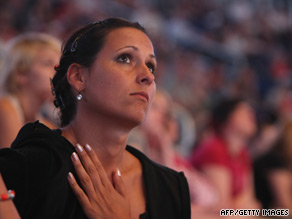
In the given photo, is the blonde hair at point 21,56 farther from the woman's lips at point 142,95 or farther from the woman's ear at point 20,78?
the woman's lips at point 142,95

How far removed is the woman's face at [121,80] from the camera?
0.96 m

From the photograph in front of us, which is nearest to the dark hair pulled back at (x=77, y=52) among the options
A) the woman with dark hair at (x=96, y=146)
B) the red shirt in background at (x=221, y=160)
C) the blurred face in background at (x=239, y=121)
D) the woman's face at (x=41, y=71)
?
the woman with dark hair at (x=96, y=146)

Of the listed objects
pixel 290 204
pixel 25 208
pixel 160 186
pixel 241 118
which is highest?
pixel 241 118

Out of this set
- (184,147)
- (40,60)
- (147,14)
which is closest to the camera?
(40,60)

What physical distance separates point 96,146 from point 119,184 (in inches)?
3.8

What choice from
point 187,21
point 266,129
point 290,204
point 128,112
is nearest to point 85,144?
point 128,112

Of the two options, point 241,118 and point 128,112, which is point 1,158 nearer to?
point 128,112

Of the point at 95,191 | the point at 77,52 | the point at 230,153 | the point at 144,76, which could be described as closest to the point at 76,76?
the point at 77,52

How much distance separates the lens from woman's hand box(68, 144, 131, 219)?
911mm

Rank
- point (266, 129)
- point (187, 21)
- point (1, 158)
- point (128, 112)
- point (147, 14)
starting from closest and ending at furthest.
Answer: point (1, 158), point (128, 112), point (266, 129), point (147, 14), point (187, 21)

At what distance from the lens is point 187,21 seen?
500cm

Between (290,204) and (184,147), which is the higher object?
(184,147)

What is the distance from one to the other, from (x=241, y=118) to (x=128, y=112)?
1.99m

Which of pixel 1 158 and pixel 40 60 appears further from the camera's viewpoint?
pixel 40 60
